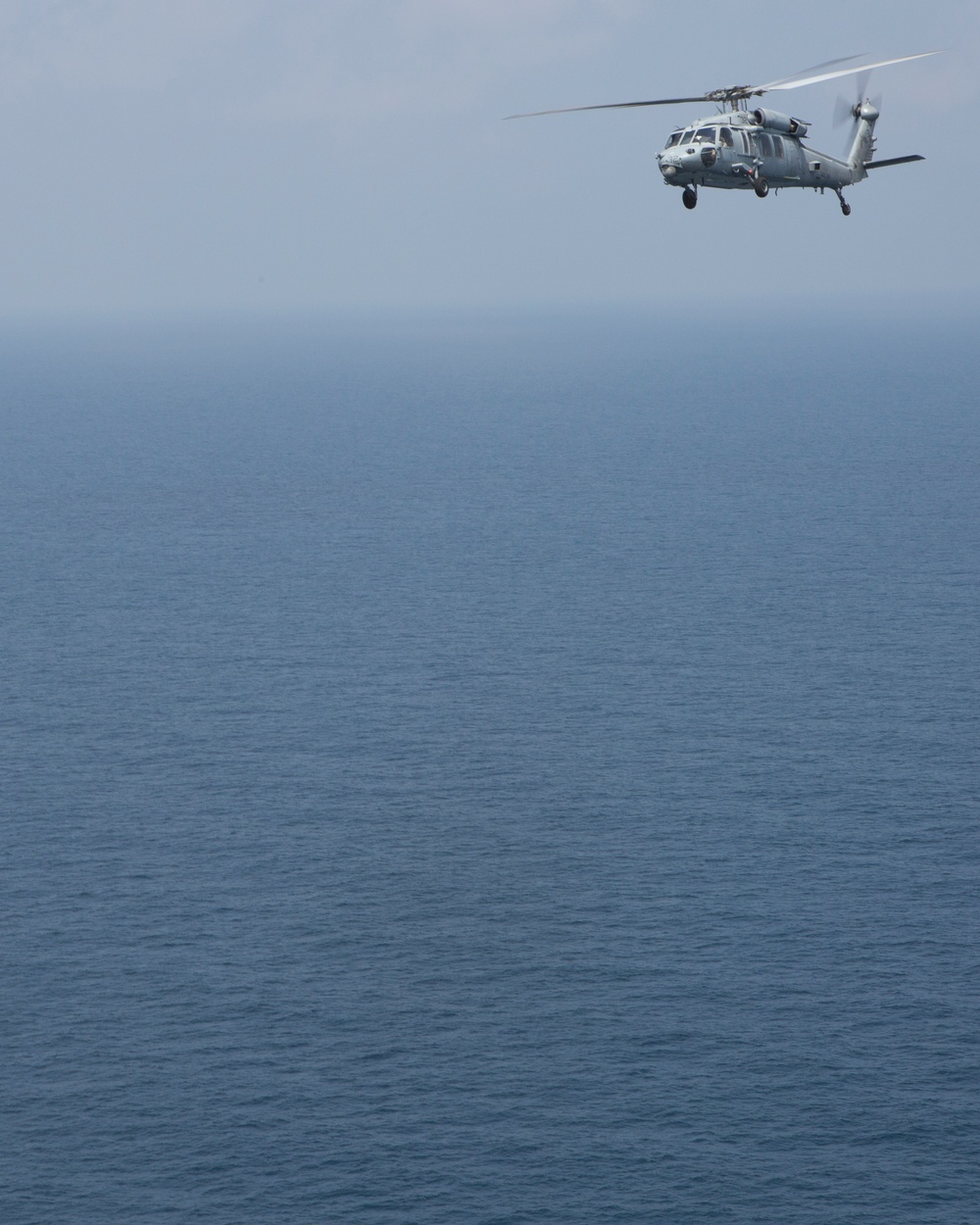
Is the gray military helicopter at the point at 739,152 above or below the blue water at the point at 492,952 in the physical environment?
above

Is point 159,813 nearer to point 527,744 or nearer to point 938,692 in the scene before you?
point 527,744

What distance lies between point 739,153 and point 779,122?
3142 millimetres

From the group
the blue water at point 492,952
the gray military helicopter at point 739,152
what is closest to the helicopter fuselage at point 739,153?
the gray military helicopter at point 739,152

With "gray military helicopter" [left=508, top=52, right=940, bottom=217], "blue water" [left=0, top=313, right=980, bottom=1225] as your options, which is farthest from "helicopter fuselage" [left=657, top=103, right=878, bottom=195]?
"blue water" [left=0, top=313, right=980, bottom=1225]

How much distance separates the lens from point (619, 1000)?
4705 inches

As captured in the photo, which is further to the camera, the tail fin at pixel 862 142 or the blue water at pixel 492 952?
the blue water at pixel 492 952

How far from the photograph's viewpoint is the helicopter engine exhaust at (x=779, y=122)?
75562 mm

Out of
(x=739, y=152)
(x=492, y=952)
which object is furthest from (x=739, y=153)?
(x=492, y=952)

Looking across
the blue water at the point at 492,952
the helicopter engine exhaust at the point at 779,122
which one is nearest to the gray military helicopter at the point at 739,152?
the helicopter engine exhaust at the point at 779,122

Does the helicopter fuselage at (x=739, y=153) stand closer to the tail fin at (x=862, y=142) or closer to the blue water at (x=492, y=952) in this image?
the tail fin at (x=862, y=142)

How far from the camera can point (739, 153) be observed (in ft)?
246

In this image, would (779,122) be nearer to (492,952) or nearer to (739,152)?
(739,152)

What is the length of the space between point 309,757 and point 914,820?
59.3 m

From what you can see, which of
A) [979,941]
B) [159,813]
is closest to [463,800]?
[159,813]
